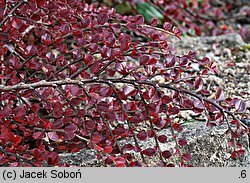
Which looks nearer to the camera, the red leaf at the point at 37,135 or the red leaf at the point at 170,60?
the red leaf at the point at 37,135

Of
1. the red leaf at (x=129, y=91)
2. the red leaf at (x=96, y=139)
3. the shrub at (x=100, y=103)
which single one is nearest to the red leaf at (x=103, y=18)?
the shrub at (x=100, y=103)

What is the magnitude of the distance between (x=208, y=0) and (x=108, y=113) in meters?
2.37

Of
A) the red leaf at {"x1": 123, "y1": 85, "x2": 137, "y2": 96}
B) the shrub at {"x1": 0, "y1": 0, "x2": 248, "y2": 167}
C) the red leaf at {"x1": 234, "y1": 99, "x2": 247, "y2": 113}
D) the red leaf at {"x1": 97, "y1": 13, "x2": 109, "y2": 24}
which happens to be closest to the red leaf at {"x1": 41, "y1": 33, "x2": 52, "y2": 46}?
the shrub at {"x1": 0, "y1": 0, "x2": 248, "y2": 167}

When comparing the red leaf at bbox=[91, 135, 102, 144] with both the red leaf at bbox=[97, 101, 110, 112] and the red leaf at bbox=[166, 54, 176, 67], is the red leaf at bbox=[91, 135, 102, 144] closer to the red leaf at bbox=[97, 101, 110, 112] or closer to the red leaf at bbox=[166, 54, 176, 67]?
the red leaf at bbox=[97, 101, 110, 112]

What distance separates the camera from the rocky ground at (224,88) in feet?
5.65

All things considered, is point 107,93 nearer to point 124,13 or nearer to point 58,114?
point 58,114

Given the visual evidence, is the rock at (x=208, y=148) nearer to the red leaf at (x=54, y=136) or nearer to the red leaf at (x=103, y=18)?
the red leaf at (x=54, y=136)

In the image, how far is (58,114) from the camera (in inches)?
57.4

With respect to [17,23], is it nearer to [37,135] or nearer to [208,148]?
[37,135]

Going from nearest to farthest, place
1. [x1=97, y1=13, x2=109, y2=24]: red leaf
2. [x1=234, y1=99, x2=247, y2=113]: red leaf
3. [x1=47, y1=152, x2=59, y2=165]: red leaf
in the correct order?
[x1=47, y1=152, x2=59, y2=165]: red leaf, [x1=234, y1=99, x2=247, y2=113]: red leaf, [x1=97, y1=13, x2=109, y2=24]: red leaf

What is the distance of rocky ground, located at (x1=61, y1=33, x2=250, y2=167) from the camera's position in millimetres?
1723

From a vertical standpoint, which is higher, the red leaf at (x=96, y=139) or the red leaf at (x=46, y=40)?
the red leaf at (x=46, y=40)

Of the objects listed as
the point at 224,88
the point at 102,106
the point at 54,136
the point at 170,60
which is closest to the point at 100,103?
the point at 102,106

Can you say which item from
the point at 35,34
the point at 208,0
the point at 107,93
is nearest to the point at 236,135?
the point at 107,93
